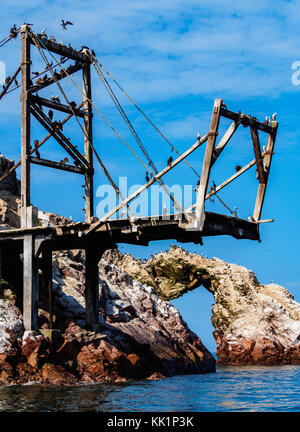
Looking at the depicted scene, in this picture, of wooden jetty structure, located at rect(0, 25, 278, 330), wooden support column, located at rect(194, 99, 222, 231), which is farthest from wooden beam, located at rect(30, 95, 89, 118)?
wooden support column, located at rect(194, 99, 222, 231)

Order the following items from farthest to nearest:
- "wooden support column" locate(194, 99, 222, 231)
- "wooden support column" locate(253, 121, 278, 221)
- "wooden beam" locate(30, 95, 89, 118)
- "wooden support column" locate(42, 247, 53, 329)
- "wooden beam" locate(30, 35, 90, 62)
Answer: "wooden beam" locate(30, 35, 90, 62), "wooden beam" locate(30, 95, 89, 118), "wooden support column" locate(42, 247, 53, 329), "wooden support column" locate(253, 121, 278, 221), "wooden support column" locate(194, 99, 222, 231)

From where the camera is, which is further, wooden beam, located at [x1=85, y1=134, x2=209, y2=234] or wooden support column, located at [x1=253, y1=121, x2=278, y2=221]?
Answer: wooden support column, located at [x1=253, y1=121, x2=278, y2=221]

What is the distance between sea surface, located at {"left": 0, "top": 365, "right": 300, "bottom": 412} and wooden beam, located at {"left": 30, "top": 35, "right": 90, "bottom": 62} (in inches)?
625

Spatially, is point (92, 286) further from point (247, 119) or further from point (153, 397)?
point (247, 119)

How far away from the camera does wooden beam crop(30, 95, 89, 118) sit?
3089cm

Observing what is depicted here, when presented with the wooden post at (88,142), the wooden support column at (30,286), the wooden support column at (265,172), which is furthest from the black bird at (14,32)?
the wooden support column at (265,172)

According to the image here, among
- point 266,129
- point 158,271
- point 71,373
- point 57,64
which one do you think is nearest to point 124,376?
point 71,373

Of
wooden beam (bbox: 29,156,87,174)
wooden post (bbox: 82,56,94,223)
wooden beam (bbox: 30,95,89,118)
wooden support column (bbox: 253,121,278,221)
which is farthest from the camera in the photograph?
wooden post (bbox: 82,56,94,223)

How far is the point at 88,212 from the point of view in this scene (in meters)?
32.1

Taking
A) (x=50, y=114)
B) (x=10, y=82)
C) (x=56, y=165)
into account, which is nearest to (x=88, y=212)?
(x=56, y=165)

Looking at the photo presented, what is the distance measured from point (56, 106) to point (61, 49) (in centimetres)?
292

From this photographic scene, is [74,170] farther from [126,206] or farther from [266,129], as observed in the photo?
[266,129]

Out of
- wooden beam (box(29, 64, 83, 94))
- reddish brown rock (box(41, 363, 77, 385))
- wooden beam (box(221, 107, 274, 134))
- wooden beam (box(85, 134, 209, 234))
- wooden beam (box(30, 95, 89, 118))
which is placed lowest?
reddish brown rock (box(41, 363, 77, 385))

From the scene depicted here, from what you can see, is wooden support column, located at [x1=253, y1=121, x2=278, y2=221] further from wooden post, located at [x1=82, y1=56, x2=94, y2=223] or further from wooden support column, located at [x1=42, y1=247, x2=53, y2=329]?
wooden support column, located at [x1=42, y1=247, x2=53, y2=329]
